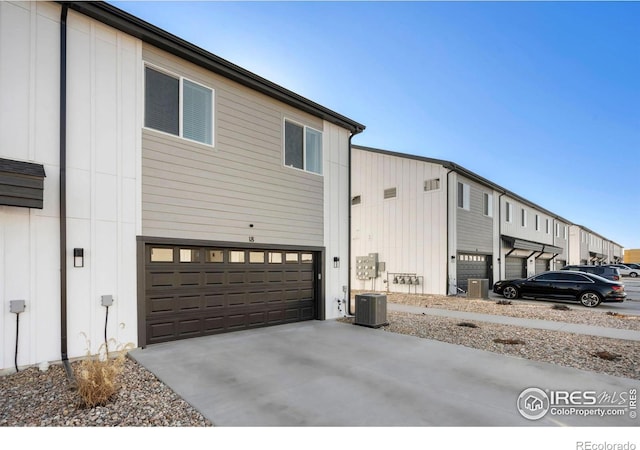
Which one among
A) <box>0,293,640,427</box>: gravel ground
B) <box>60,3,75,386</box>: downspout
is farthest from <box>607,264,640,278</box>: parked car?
<box>60,3,75,386</box>: downspout

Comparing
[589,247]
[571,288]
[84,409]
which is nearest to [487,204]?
A: [571,288]

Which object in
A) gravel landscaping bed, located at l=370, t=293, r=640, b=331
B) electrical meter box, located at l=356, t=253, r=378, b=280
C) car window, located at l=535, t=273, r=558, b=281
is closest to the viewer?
gravel landscaping bed, located at l=370, t=293, r=640, b=331

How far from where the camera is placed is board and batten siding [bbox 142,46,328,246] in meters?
6.67

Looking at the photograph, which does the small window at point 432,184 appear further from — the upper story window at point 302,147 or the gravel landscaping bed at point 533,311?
the upper story window at point 302,147

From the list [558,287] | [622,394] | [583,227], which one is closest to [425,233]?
[558,287]

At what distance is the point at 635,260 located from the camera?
205 feet

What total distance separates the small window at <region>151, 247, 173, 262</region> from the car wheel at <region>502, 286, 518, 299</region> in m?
14.8

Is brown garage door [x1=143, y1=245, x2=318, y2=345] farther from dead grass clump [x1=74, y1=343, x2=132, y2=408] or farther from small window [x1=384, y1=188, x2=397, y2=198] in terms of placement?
small window [x1=384, y1=188, x2=397, y2=198]

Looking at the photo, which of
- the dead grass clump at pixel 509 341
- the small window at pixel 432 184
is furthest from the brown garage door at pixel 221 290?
the small window at pixel 432 184

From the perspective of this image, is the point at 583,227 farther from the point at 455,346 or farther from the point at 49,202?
the point at 49,202

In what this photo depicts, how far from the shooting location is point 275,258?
877 centimetres

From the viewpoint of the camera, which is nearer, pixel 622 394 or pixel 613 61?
pixel 622 394

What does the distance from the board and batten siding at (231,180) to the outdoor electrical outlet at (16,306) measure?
2090 mm
